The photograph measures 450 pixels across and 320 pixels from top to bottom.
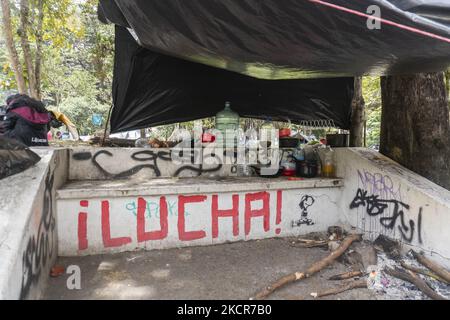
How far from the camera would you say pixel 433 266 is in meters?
2.84

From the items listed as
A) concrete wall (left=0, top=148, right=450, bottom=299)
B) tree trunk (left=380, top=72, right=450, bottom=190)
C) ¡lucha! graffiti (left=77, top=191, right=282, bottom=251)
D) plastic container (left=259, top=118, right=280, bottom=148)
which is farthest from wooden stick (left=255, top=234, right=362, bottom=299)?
plastic container (left=259, top=118, right=280, bottom=148)

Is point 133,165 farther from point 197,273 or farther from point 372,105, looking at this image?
point 372,105

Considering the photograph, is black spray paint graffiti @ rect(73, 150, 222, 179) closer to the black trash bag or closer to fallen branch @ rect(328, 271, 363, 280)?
the black trash bag

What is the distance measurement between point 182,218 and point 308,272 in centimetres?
150

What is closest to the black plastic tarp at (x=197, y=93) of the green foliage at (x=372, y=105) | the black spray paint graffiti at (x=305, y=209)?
the black spray paint graffiti at (x=305, y=209)

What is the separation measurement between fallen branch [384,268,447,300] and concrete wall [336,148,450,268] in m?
0.41

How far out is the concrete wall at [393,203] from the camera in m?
2.96

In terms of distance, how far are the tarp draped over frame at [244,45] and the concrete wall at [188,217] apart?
1601mm

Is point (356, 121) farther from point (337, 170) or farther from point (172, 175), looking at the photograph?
point (172, 175)

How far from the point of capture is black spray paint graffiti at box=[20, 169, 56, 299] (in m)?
1.90

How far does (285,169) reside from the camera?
439 centimetres

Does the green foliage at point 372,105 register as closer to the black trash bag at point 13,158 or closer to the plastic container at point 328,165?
the plastic container at point 328,165

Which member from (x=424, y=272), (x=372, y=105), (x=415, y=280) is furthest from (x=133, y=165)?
(x=372, y=105)

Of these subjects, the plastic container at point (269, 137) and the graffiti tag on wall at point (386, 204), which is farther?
the plastic container at point (269, 137)
